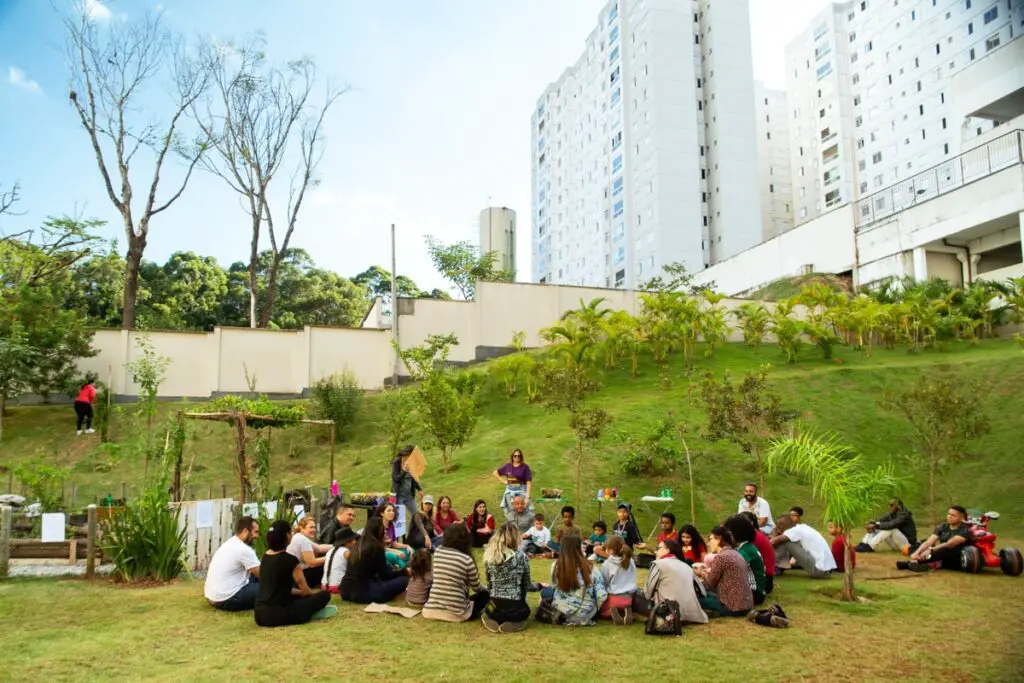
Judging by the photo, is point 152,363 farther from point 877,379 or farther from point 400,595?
point 877,379

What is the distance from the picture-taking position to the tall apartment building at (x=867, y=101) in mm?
55406

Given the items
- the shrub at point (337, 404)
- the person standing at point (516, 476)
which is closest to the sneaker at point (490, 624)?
the person standing at point (516, 476)

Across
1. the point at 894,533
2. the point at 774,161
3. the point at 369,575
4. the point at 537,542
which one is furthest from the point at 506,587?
the point at 774,161

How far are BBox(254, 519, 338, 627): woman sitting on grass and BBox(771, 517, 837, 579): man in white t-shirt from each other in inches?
252

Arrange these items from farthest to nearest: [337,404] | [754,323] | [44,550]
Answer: [754,323] < [337,404] < [44,550]

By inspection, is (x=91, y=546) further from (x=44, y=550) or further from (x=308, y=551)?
(x=308, y=551)

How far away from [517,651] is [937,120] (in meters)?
60.6

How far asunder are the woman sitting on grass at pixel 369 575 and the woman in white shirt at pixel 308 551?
1.69 ft

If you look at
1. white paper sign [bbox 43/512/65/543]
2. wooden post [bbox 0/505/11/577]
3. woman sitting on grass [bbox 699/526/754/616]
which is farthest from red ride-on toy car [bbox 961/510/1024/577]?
wooden post [bbox 0/505/11/577]

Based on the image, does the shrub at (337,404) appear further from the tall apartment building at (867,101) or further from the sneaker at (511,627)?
the tall apartment building at (867,101)

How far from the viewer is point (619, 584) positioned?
7.96 meters

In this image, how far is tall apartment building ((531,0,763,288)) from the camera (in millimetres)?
59125

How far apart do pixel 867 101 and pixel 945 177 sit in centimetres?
3844

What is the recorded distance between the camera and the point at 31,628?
740 cm
